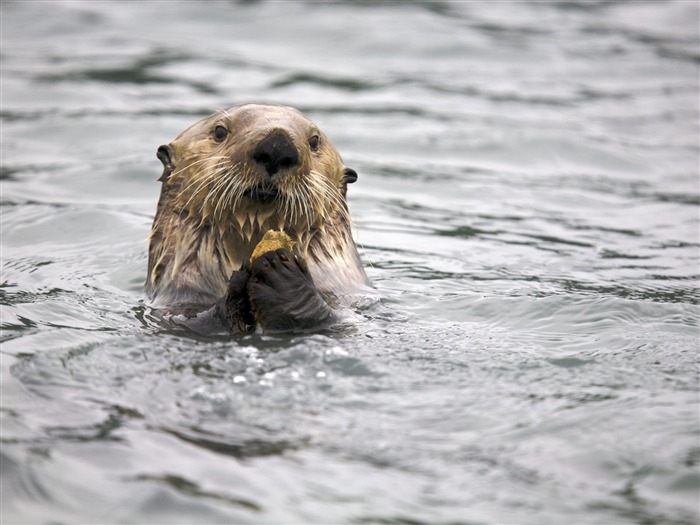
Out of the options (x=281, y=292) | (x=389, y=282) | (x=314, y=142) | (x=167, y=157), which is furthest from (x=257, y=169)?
(x=389, y=282)

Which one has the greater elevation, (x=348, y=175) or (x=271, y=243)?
(x=348, y=175)

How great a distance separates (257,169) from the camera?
4.83 metres

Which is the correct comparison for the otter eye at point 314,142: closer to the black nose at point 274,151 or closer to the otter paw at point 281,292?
the black nose at point 274,151

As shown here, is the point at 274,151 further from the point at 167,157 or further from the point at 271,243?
the point at 167,157

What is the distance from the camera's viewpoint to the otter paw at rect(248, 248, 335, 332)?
4777 mm

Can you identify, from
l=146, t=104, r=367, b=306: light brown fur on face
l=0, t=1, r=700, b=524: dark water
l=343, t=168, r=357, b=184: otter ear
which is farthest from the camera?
l=343, t=168, r=357, b=184: otter ear

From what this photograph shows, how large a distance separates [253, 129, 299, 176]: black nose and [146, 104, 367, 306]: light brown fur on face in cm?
3

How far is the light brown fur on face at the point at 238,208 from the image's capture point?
16.2ft

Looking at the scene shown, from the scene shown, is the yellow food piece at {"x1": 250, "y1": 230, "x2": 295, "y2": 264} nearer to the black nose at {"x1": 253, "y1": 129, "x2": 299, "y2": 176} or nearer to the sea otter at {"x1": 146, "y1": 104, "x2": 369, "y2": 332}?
the sea otter at {"x1": 146, "y1": 104, "x2": 369, "y2": 332}

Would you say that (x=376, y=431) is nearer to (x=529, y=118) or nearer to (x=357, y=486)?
(x=357, y=486)

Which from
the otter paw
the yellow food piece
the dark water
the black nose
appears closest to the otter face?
the black nose

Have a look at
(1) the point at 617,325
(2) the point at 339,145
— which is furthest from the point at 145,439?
(2) the point at 339,145

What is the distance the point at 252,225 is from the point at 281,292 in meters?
0.49

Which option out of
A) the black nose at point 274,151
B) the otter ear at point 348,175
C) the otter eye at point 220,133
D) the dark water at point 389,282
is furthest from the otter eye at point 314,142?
the dark water at point 389,282
